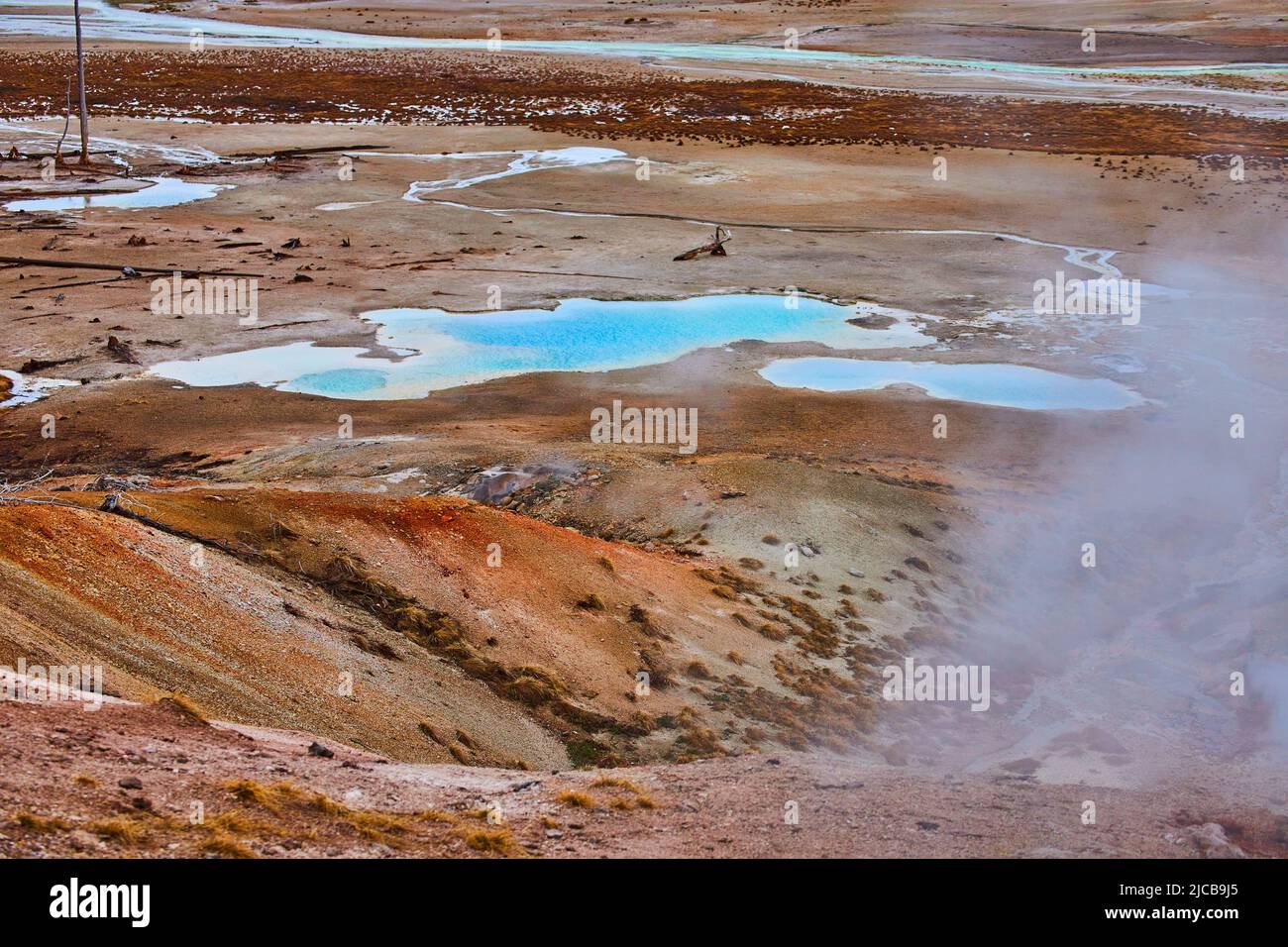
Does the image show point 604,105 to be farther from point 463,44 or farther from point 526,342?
point 526,342

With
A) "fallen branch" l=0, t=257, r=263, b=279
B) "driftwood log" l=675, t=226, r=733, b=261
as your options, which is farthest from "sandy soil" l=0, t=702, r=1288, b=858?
"driftwood log" l=675, t=226, r=733, b=261

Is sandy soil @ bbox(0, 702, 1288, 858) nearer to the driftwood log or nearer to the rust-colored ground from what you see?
the driftwood log

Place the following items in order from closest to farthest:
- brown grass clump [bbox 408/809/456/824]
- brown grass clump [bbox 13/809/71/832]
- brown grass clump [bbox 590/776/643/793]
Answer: brown grass clump [bbox 13/809/71/832], brown grass clump [bbox 408/809/456/824], brown grass clump [bbox 590/776/643/793]

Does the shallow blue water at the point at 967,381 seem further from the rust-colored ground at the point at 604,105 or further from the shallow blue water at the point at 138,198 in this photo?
the rust-colored ground at the point at 604,105

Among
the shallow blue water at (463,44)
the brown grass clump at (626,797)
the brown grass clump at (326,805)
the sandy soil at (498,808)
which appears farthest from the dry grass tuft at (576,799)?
the shallow blue water at (463,44)

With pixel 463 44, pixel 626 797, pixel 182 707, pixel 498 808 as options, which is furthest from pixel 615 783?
pixel 463 44

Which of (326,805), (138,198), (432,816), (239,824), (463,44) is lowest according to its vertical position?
(432,816)
